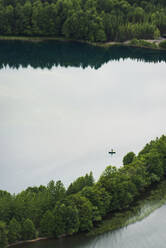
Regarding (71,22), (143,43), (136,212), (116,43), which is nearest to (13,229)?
(136,212)

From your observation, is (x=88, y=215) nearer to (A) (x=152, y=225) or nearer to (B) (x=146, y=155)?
(A) (x=152, y=225)

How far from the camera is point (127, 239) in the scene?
34281 mm

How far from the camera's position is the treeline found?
3319 inches

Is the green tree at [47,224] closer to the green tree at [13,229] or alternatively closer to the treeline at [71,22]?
the green tree at [13,229]

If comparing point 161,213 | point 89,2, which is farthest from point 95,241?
point 89,2

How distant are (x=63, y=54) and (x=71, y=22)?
30.8 feet

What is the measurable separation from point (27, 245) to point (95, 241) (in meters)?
5.08

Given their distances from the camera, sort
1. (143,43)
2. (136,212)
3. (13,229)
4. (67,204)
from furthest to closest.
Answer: (143,43) → (136,212) → (67,204) → (13,229)

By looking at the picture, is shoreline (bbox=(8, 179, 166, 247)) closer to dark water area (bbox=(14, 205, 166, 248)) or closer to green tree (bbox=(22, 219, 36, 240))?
dark water area (bbox=(14, 205, 166, 248))

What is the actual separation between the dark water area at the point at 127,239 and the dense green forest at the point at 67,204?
2.10 feet

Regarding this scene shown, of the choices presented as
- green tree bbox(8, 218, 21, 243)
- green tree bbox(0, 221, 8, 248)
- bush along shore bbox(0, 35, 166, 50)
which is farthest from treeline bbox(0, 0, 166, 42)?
green tree bbox(0, 221, 8, 248)

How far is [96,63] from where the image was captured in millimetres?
Result: 76375

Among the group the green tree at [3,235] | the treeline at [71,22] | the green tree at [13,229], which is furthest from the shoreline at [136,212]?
the treeline at [71,22]

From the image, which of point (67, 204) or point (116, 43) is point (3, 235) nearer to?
point (67, 204)
